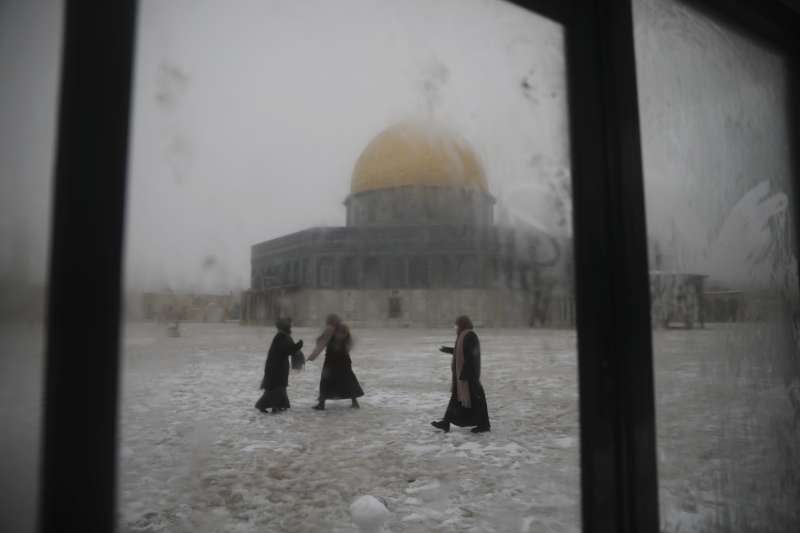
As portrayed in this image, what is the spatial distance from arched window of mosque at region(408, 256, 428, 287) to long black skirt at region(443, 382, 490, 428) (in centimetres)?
60

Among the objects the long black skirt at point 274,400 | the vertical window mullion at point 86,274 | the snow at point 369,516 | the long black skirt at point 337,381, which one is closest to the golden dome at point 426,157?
the long black skirt at point 337,381

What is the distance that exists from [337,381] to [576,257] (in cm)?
96

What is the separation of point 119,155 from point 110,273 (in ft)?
0.69

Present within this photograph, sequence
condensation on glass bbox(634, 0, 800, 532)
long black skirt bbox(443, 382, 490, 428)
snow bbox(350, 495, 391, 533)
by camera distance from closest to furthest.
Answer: condensation on glass bbox(634, 0, 800, 532) → snow bbox(350, 495, 391, 533) → long black skirt bbox(443, 382, 490, 428)

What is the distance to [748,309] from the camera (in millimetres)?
1898

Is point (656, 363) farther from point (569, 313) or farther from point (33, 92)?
point (33, 92)

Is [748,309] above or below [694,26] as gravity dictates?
below

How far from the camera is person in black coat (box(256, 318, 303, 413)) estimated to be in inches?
56.2

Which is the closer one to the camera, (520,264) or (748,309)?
(520,264)

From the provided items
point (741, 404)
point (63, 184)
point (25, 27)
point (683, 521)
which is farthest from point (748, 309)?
point (25, 27)

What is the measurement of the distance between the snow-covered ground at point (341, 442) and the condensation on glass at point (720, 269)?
39cm

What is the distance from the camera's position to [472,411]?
2389mm

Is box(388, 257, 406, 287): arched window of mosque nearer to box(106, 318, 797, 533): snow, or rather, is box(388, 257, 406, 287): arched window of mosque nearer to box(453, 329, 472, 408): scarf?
box(106, 318, 797, 533): snow

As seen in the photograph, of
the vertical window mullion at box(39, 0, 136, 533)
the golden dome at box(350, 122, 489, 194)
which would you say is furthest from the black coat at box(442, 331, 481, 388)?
the vertical window mullion at box(39, 0, 136, 533)
